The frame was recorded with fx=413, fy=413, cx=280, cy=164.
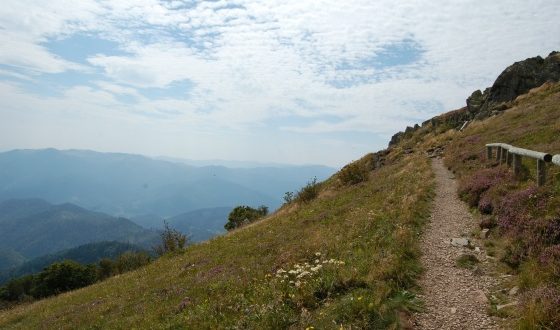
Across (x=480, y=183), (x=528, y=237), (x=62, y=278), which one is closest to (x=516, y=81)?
(x=480, y=183)

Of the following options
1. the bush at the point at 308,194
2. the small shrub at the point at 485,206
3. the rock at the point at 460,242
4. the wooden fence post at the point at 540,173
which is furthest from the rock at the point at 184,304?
the bush at the point at 308,194

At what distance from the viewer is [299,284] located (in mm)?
9664

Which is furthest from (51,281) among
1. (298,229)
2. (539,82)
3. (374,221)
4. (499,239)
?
(539,82)

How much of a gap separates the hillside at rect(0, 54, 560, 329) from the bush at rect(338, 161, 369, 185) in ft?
26.6

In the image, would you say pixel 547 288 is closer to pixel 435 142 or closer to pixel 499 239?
pixel 499 239

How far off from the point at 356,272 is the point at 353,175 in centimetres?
2365

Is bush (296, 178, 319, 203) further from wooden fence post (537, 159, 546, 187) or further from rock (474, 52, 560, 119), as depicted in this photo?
rock (474, 52, 560, 119)

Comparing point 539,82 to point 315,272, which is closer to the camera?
point 315,272

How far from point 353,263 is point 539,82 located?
49923 mm

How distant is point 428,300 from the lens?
854 cm

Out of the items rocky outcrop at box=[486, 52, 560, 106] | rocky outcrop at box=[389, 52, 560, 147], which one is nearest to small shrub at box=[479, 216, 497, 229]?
rocky outcrop at box=[389, 52, 560, 147]

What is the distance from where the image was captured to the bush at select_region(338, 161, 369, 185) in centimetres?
3278

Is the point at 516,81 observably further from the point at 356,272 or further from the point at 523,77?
the point at 356,272

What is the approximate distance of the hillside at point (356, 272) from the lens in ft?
26.7
